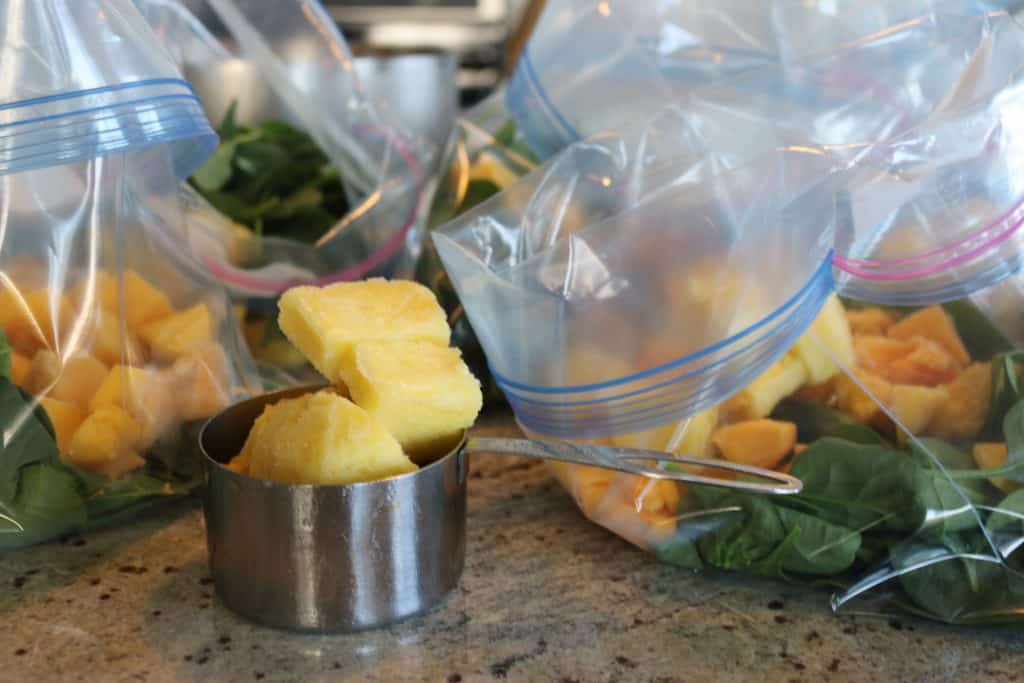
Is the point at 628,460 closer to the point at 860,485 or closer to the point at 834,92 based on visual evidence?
the point at 860,485

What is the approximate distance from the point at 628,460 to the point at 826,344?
144 mm

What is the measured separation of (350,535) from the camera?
537 millimetres

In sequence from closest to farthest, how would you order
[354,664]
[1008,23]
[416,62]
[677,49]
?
[354,664] < [1008,23] < [677,49] < [416,62]

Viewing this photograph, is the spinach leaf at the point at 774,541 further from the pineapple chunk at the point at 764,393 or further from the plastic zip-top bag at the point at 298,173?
the plastic zip-top bag at the point at 298,173

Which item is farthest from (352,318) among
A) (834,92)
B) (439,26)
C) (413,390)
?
(439,26)

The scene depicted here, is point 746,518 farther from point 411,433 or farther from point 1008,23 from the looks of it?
point 1008,23

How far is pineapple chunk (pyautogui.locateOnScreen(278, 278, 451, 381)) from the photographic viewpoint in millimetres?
564

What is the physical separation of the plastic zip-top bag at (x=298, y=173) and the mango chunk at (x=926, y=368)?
1.54 feet

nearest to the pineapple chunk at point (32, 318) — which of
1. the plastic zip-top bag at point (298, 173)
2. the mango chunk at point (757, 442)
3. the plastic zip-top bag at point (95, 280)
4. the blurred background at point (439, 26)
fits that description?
the plastic zip-top bag at point (95, 280)

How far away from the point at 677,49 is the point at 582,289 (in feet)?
1.18

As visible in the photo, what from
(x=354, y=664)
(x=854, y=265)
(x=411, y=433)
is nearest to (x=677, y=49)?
(x=854, y=265)

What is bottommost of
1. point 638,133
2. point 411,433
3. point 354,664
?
point 354,664

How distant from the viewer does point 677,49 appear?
0.88 m

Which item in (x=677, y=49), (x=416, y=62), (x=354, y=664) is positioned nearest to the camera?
(x=354, y=664)
